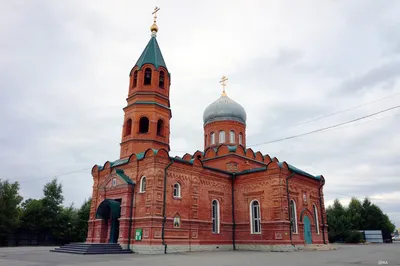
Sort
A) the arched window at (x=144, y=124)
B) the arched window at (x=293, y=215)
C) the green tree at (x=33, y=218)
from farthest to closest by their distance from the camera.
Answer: the green tree at (x=33, y=218), the arched window at (x=144, y=124), the arched window at (x=293, y=215)

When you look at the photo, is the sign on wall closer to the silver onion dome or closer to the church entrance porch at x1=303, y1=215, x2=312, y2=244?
the church entrance porch at x1=303, y1=215, x2=312, y2=244

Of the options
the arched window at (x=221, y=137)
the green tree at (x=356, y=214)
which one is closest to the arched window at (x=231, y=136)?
the arched window at (x=221, y=137)

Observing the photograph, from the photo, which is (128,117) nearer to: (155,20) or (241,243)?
(155,20)

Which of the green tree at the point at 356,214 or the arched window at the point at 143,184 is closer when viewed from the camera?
the arched window at the point at 143,184

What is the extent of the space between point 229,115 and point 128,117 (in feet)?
29.2

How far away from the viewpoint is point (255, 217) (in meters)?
20.5

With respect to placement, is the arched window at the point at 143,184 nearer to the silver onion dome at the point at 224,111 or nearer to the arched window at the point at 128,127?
the arched window at the point at 128,127

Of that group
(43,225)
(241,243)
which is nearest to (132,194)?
(241,243)

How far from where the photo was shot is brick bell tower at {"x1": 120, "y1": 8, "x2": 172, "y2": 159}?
65.1 ft

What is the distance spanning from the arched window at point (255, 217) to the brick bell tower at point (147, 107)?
6.83 metres

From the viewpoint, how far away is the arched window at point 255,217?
20094mm

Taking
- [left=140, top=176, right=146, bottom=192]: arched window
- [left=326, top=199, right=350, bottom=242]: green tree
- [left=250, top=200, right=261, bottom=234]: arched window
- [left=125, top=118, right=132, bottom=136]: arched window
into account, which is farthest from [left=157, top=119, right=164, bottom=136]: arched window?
[left=326, top=199, right=350, bottom=242]: green tree

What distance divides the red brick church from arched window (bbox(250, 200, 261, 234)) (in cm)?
6

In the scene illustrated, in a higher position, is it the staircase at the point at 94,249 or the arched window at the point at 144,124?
the arched window at the point at 144,124
